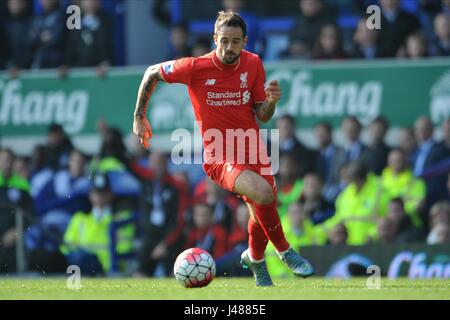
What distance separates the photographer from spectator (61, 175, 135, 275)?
16219mm

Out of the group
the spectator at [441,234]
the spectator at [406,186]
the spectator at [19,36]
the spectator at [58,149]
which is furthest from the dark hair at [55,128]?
the spectator at [441,234]

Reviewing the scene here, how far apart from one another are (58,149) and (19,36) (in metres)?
2.69

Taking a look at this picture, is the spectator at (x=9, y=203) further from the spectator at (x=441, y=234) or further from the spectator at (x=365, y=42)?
Answer: the spectator at (x=441, y=234)

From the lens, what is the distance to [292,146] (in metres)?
15.7

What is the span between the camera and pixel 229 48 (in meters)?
10.6

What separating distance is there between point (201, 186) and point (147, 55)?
11.2ft

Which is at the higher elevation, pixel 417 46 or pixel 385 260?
pixel 417 46

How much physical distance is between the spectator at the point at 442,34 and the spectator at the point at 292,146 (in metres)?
2.31

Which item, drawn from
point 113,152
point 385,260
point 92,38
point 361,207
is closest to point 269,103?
point 385,260

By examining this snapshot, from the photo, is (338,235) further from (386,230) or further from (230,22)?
(230,22)

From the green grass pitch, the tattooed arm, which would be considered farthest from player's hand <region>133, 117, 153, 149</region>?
the green grass pitch

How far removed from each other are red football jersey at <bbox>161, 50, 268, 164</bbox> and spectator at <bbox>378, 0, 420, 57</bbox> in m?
5.68

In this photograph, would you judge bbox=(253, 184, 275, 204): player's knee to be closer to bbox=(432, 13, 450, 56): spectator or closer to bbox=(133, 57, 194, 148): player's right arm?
bbox=(133, 57, 194, 148): player's right arm

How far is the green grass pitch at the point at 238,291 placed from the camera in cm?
966
